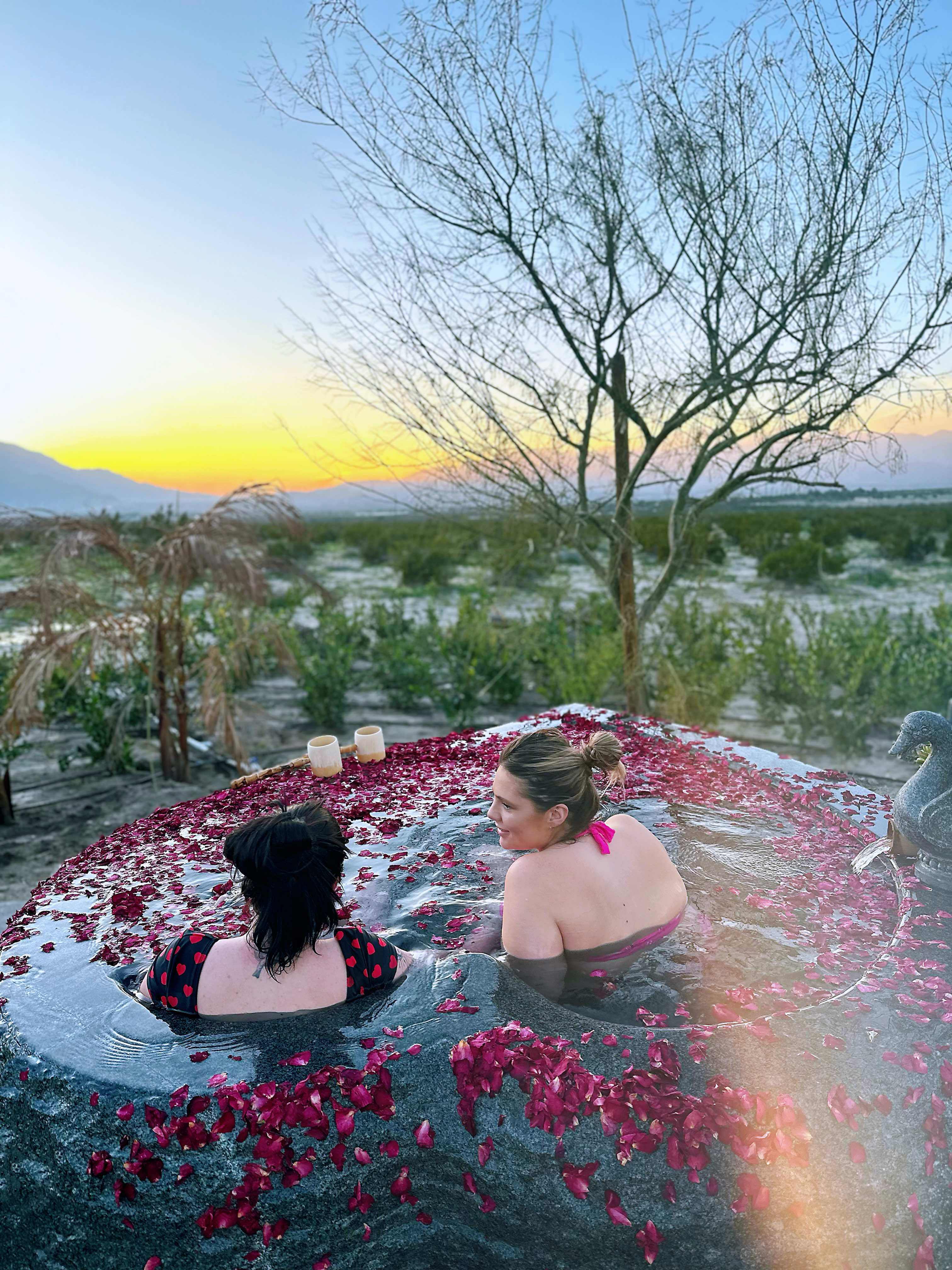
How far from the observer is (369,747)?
4352mm

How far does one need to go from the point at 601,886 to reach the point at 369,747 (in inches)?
87.6

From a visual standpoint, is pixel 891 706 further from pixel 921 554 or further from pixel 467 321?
pixel 921 554

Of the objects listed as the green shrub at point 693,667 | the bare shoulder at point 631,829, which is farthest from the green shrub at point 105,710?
the bare shoulder at point 631,829

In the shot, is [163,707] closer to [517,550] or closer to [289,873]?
[517,550]

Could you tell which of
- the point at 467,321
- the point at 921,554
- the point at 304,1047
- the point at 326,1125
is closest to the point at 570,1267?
the point at 326,1125

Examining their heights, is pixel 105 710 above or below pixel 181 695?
below

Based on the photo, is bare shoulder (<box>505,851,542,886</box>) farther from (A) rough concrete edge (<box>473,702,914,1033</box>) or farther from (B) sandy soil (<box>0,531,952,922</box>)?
(B) sandy soil (<box>0,531,952,922</box>)

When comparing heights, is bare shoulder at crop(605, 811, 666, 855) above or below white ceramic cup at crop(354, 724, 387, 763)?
above

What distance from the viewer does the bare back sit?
227 cm

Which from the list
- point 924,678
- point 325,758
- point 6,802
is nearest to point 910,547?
point 924,678

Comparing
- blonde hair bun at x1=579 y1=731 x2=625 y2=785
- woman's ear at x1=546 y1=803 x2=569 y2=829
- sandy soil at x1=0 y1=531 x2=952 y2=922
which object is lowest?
sandy soil at x1=0 y1=531 x2=952 y2=922

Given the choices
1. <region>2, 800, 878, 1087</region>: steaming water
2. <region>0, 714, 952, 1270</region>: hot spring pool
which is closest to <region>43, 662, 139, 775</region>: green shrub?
<region>2, 800, 878, 1087</region>: steaming water

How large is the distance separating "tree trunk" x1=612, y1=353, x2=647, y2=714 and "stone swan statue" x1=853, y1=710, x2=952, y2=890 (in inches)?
129

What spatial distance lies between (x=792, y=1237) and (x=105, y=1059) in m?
1.52
